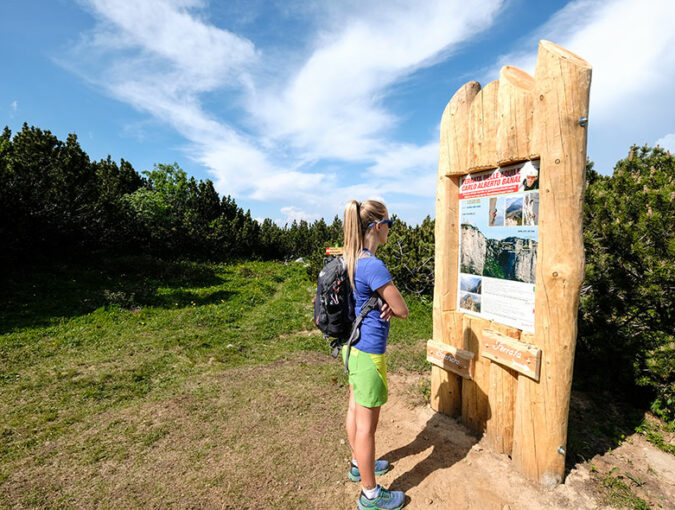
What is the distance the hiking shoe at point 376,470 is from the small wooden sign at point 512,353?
1.34m

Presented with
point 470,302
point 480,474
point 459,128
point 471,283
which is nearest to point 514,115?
point 459,128

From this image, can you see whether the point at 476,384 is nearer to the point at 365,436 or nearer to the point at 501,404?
the point at 501,404

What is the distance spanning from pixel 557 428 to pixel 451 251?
1.77m

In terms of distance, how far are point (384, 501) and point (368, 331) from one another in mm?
1319

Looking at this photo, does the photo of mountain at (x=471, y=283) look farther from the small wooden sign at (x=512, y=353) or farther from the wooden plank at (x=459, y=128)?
the wooden plank at (x=459, y=128)

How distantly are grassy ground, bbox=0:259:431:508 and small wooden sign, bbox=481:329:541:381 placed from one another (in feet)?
5.75

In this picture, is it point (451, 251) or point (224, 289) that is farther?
point (224, 289)

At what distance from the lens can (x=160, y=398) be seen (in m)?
4.39

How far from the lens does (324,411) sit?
4.07 meters

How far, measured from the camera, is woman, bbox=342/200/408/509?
2.35 m

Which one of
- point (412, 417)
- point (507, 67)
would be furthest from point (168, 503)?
point (507, 67)

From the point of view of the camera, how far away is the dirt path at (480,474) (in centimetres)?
271

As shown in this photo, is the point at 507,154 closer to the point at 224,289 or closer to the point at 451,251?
the point at 451,251

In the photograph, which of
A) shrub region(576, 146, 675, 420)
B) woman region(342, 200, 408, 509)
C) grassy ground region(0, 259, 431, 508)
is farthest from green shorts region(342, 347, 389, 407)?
shrub region(576, 146, 675, 420)
